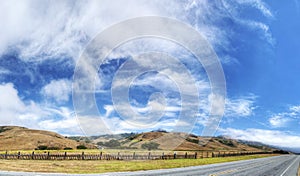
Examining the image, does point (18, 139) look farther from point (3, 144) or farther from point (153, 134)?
point (153, 134)

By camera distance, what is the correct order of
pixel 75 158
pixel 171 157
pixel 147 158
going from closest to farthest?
1. pixel 75 158
2. pixel 147 158
3. pixel 171 157

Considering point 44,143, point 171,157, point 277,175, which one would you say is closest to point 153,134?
point 44,143

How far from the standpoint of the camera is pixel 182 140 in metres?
183

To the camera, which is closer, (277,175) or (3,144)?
(277,175)

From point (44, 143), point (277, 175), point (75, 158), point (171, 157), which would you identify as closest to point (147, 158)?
point (171, 157)

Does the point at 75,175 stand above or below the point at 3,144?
above

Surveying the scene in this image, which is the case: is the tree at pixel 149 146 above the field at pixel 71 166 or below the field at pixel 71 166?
below

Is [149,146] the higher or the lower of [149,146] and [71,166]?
the lower

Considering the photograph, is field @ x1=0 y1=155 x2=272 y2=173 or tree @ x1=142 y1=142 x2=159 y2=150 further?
tree @ x1=142 y1=142 x2=159 y2=150

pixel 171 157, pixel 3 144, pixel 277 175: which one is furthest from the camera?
pixel 3 144

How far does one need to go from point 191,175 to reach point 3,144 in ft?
340

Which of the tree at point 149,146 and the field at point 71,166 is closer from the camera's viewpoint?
the field at point 71,166

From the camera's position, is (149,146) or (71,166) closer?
(71,166)

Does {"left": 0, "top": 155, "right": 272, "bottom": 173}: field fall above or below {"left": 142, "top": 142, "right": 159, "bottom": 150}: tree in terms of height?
above
